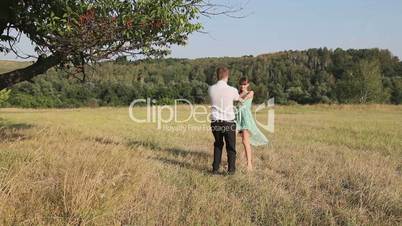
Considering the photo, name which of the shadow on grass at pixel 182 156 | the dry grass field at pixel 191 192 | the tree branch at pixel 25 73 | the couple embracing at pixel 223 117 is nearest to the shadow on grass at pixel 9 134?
the tree branch at pixel 25 73

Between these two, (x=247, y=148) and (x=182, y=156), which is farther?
(x=182, y=156)

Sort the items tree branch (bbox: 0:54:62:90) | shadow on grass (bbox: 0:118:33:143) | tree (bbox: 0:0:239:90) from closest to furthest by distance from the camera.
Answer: tree (bbox: 0:0:239:90) → tree branch (bbox: 0:54:62:90) → shadow on grass (bbox: 0:118:33:143)

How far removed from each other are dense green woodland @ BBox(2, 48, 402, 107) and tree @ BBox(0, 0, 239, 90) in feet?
167

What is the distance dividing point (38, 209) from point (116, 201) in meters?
0.82

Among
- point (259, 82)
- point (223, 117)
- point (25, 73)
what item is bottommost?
point (259, 82)

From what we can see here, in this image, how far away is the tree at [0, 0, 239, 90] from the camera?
28.6ft

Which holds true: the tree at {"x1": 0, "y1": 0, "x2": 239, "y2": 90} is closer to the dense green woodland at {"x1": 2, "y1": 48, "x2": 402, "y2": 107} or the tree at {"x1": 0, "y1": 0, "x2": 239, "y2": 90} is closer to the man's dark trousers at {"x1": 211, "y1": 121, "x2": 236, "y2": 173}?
the man's dark trousers at {"x1": 211, "y1": 121, "x2": 236, "y2": 173}

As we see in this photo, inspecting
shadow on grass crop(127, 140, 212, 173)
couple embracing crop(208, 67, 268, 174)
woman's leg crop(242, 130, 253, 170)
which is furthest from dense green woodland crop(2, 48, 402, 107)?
couple embracing crop(208, 67, 268, 174)

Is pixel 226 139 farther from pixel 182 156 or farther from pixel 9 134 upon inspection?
pixel 9 134

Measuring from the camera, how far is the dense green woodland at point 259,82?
76.1 meters

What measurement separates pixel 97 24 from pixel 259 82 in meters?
89.3

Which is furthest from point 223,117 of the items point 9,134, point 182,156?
point 9,134

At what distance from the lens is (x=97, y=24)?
28.3ft

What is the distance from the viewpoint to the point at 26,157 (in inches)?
301
